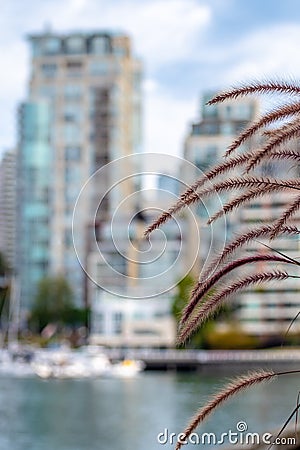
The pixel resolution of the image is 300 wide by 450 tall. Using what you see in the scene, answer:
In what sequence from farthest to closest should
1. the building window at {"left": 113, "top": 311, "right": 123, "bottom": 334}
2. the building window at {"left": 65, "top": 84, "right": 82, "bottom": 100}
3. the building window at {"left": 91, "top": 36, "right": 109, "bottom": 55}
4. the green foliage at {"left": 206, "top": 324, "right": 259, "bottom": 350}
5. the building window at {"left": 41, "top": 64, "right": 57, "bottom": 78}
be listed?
the building window at {"left": 91, "top": 36, "right": 109, "bottom": 55}, the building window at {"left": 41, "top": 64, "right": 57, "bottom": 78}, the building window at {"left": 65, "top": 84, "right": 82, "bottom": 100}, the building window at {"left": 113, "top": 311, "right": 123, "bottom": 334}, the green foliage at {"left": 206, "top": 324, "right": 259, "bottom": 350}

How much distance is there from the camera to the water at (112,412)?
2147 centimetres

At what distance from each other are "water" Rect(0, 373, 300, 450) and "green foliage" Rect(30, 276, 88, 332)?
65.3ft

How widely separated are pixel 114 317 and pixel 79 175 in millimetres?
14830

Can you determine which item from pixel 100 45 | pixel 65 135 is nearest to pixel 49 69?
pixel 100 45

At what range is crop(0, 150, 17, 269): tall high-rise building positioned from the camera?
3127 inches

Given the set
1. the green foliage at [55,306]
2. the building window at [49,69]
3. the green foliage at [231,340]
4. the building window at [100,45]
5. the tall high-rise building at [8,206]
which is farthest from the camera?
the building window at [100,45]

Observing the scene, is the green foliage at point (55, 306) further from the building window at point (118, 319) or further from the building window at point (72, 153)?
the building window at point (72, 153)

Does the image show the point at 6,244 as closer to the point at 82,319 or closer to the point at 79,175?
the point at 79,175

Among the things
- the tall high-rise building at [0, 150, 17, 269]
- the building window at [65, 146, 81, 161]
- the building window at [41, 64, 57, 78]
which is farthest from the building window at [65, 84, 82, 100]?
the tall high-rise building at [0, 150, 17, 269]

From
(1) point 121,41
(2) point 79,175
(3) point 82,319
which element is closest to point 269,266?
(3) point 82,319

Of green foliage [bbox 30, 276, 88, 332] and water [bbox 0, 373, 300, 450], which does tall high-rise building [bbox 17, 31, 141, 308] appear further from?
water [bbox 0, 373, 300, 450]

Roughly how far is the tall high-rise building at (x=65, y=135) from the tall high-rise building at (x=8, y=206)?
1.64 meters

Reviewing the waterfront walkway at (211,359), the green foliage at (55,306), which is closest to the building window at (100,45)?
the green foliage at (55,306)

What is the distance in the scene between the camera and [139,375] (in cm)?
5562
